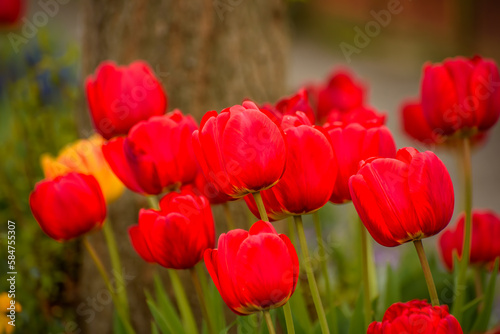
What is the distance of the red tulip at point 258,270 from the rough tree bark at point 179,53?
1.04 metres

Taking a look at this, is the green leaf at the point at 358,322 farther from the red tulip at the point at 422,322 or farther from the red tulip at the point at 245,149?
the red tulip at the point at 245,149

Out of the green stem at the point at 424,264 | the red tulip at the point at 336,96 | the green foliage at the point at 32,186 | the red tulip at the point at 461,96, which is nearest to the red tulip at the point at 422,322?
the green stem at the point at 424,264

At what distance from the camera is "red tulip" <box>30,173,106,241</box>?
3.46ft

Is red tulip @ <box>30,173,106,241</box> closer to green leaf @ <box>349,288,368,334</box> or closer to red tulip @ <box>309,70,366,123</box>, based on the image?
green leaf @ <box>349,288,368,334</box>

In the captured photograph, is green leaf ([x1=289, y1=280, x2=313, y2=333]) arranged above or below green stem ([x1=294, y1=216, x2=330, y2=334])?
below

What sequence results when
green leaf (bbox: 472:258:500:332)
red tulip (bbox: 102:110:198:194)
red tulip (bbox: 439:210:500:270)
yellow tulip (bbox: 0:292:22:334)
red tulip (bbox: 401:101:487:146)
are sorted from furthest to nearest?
red tulip (bbox: 401:101:487:146) → yellow tulip (bbox: 0:292:22:334) → red tulip (bbox: 439:210:500:270) → green leaf (bbox: 472:258:500:332) → red tulip (bbox: 102:110:198:194)

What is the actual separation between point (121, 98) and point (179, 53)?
25.0 inches

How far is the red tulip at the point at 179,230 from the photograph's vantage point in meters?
0.90

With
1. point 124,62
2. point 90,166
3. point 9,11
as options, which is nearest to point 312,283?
point 90,166

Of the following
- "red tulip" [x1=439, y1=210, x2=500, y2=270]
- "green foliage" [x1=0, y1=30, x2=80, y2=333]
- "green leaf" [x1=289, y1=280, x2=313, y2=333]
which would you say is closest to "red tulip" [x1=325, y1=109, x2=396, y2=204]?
"green leaf" [x1=289, y1=280, x2=313, y2=333]

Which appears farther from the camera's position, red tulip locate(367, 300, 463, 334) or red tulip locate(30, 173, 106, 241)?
red tulip locate(30, 173, 106, 241)

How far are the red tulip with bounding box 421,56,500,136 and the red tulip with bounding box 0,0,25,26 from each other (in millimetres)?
1902

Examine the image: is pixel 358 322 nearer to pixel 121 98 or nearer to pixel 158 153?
pixel 158 153

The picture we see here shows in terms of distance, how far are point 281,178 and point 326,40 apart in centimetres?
771
